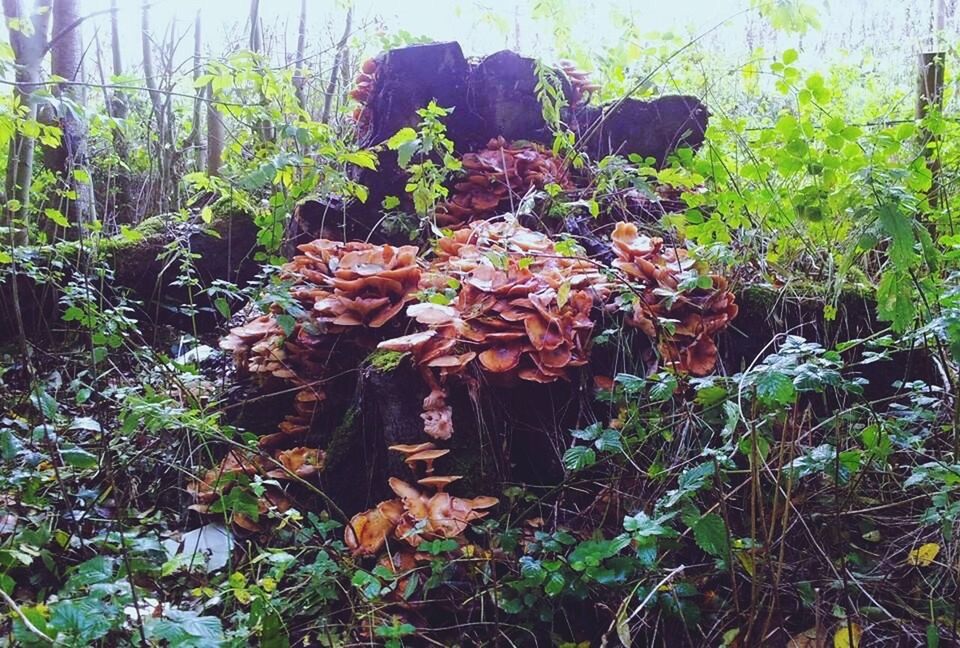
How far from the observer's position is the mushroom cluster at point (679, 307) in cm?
270

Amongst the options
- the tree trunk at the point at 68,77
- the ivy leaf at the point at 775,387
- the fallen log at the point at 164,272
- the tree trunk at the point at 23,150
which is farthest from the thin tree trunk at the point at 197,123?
the ivy leaf at the point at 775,387

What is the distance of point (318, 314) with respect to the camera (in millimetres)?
3227

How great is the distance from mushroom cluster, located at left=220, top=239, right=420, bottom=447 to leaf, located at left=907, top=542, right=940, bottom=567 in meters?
2.24

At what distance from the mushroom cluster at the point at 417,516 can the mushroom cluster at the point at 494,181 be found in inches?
86.5

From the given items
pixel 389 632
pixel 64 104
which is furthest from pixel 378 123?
pixel 389 632

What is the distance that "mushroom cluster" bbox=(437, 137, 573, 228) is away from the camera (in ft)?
14.6

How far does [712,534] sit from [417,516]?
1101 millimetres

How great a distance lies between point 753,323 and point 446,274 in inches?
59.4

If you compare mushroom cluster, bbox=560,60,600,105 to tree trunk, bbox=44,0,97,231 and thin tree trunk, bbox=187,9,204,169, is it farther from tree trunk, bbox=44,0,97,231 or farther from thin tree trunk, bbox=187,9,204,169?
thin tree trunk, bbox=187,9,204,169

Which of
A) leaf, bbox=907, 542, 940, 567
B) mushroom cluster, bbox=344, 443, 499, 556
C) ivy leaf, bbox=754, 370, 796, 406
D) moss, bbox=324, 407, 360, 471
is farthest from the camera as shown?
moss, bbox=324, 407, 360, 471

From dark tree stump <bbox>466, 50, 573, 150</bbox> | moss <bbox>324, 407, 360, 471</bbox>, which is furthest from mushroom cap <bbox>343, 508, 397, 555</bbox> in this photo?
dark tree stump <bbox>466, 50, 573, 150</bbox>

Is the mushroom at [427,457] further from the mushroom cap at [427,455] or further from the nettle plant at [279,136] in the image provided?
the nettle plant at [279,136]

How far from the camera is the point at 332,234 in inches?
181

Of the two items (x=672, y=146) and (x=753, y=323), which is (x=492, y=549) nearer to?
(x=753, y=323)
